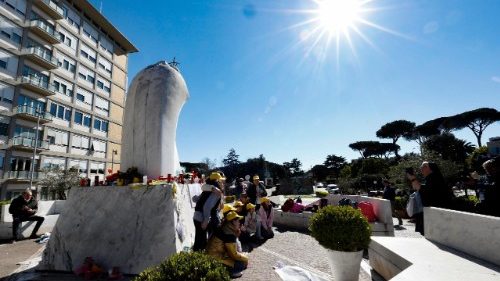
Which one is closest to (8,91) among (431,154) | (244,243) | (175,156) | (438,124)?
(175,156)

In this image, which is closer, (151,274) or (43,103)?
(151,274)

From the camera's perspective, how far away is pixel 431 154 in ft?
82.9

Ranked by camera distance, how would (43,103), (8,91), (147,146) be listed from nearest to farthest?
(147,146) < (8,91) < (43,103)

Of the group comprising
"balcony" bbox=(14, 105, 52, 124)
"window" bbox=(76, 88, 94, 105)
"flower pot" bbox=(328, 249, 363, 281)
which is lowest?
"flower pot" bbox=(328, 249, 363, 281)

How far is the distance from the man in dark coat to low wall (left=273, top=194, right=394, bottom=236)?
9574mm

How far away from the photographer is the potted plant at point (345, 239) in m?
4.84

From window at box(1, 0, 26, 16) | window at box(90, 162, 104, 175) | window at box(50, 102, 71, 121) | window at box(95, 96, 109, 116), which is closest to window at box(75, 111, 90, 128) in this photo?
window at box(50, 102, 71, 121)

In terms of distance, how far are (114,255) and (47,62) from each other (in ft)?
116

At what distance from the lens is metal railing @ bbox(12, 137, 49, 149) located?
29781mm

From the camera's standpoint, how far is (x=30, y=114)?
30891mm

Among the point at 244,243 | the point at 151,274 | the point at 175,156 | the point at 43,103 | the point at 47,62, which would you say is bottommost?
the point at 244,243

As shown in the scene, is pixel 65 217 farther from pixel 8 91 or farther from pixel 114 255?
pixel 8 91

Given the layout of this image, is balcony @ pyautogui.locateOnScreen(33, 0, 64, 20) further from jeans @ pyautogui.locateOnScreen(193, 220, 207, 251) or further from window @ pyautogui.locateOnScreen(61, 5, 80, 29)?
jeans @ pyautogui.locateOnScreen(193, 220, 207, 251)

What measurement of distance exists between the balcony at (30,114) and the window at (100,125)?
848cm
